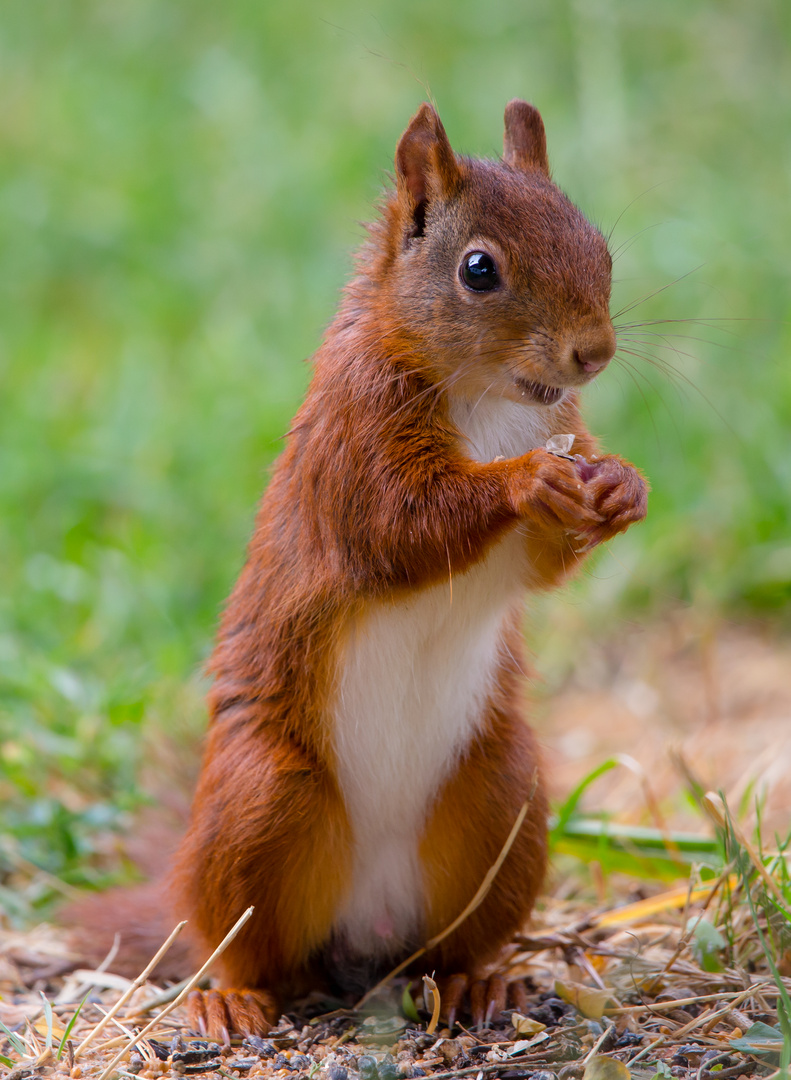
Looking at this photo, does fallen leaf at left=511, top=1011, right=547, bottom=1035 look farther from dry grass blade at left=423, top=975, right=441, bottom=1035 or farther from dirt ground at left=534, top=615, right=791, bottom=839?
dirt ground at left=534, top=615, right=791, bottom=839

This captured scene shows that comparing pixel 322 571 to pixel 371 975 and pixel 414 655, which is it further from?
pixel 371 975

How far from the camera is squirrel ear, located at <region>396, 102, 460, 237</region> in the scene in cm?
244

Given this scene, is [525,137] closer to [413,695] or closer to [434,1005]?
[413,695]

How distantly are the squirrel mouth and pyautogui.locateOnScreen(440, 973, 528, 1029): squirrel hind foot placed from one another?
116cm

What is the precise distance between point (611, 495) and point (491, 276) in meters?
0.47

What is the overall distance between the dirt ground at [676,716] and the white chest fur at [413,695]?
965 mm

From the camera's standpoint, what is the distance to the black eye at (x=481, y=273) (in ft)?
7.73

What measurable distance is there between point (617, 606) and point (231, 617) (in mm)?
2067

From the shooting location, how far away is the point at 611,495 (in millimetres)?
2242

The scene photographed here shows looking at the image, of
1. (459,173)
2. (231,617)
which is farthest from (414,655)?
(459,173)

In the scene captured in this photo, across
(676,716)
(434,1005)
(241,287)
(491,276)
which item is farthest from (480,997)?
(241,287)

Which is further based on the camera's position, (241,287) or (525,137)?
(241,287)

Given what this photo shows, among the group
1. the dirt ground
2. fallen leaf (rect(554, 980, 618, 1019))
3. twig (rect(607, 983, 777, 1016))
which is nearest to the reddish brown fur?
fallen leaf (rect(554, 980, 618, 1019))

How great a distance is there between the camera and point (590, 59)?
7.27 m
